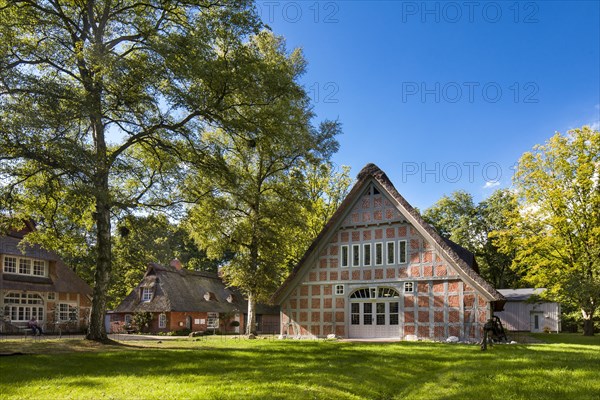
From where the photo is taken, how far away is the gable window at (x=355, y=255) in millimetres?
26219

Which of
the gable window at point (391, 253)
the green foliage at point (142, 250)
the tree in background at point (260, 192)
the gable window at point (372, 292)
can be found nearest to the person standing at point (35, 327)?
the green foliage at point (142, 250)

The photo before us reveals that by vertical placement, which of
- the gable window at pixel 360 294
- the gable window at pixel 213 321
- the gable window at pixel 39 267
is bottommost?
the gable window at pixel 213 321

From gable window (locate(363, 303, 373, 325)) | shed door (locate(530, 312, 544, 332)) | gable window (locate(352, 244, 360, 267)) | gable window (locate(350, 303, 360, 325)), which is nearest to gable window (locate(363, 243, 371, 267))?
gable window (locate(352, 244, 360, 267))

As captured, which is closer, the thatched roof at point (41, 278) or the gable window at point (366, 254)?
the gable window at point (366, 254)

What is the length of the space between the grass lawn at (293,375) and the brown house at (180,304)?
22934 millimetres

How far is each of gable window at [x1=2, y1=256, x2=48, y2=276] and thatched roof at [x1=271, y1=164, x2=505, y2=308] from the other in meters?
19.2

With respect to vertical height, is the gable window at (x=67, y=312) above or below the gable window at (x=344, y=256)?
below

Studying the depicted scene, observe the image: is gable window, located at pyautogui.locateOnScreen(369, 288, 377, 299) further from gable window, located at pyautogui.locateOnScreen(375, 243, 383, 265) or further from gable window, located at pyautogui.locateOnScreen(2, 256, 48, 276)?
gable window, located at pyautogui.locateOnScreen(2, 256, 48, 276)

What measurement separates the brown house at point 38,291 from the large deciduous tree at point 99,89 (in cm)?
1520

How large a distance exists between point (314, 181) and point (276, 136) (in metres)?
19.8

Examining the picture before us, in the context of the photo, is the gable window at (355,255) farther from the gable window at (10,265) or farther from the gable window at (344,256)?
the gable window at (10,265)

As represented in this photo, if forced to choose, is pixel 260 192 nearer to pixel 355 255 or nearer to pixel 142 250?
pixel 355 255

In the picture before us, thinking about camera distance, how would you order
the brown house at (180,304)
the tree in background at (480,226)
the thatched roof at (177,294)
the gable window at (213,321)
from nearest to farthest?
the brown house at (180,304), the thatched roof at (177,294), the gable window at (213,321), the tree in background at (480,226)

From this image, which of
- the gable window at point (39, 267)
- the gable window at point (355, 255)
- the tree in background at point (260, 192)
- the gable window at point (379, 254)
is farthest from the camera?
the gable window at point (39, 267)
